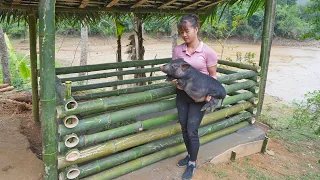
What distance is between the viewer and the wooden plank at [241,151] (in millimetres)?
3153

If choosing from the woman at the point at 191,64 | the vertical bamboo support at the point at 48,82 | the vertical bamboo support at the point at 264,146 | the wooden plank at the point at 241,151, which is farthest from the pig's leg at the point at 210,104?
the vertical bamboo support at the point at 264,146

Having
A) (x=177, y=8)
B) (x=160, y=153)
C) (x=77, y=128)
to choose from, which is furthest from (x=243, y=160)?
(x=177, y=8)

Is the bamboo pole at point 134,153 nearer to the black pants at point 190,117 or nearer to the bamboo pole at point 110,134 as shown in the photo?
the bamboo pole at point 110,134

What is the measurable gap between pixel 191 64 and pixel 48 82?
4.11 ft

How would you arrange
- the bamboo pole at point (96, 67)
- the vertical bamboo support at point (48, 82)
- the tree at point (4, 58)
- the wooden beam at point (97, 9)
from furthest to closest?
the tree at point (4, 58), the bamboo pole at point (96, 67), the wooden beam at point (97, 9), the vertical bamboo support at point (48, 82)

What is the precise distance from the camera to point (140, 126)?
2.67 m

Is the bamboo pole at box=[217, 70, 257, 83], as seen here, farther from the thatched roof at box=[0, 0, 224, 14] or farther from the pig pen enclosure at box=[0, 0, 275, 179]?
the thatched roof at box=[0, 0, 224, 14]

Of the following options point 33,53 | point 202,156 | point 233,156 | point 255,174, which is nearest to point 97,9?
point 33,53

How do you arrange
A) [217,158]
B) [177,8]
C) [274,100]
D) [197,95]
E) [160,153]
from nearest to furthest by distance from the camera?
[197,95], [160,153], [217,158], [177,8], [274,100]

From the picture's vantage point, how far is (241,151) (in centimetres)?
343

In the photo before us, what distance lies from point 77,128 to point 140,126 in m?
0.64

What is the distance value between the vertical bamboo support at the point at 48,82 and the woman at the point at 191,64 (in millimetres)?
1085

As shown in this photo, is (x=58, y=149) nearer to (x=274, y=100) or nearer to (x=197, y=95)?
(x=197, y=95)

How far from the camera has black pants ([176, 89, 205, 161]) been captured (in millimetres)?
2568
